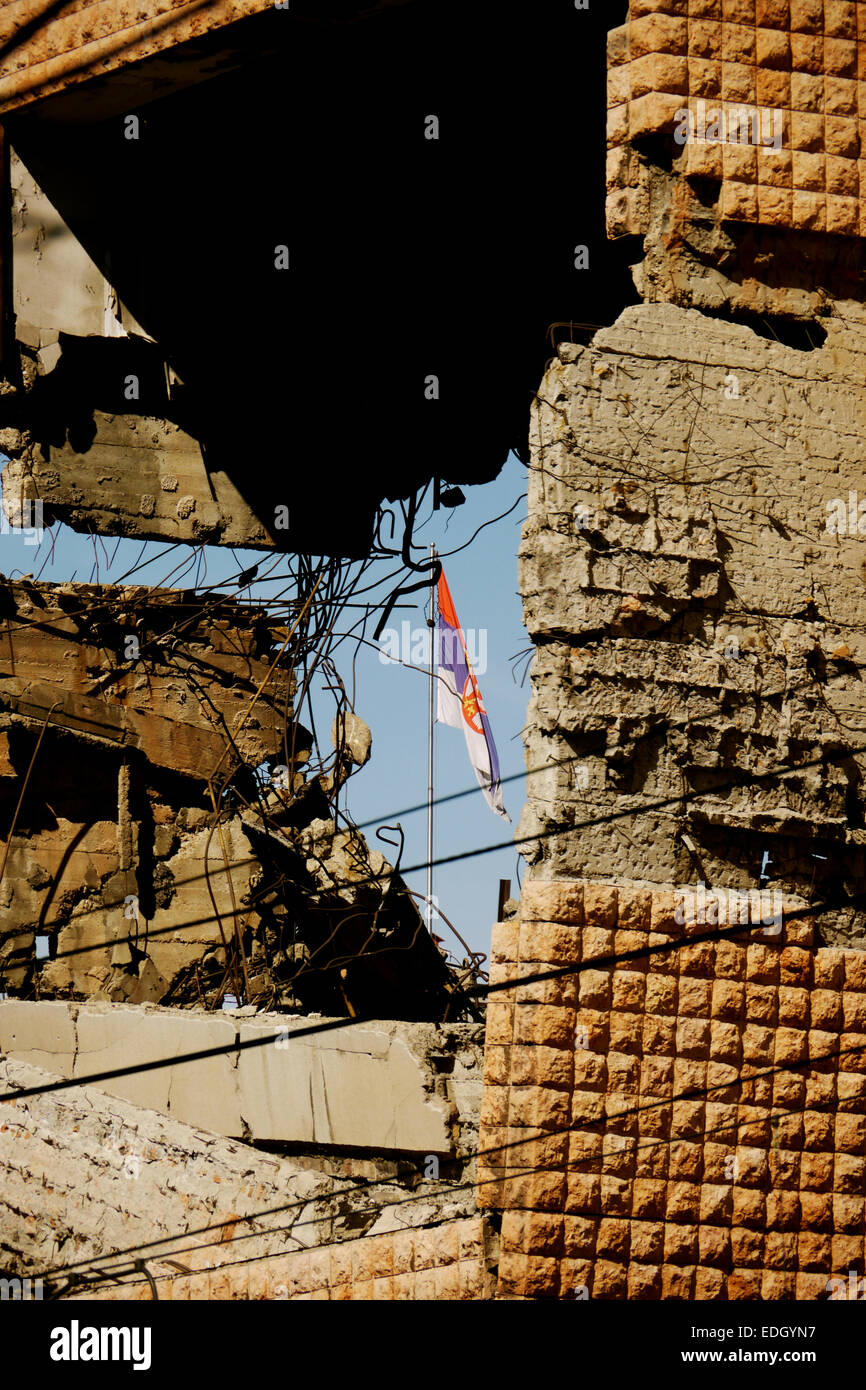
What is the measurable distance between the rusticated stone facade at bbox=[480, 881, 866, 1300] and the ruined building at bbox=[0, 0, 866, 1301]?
17mm

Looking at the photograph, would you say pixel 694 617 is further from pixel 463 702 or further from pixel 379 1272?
pixel 463 702

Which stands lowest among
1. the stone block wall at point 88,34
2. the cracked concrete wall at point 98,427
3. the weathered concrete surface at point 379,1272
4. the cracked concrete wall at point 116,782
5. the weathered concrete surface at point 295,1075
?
the weathered concrete surface at point 379,1272

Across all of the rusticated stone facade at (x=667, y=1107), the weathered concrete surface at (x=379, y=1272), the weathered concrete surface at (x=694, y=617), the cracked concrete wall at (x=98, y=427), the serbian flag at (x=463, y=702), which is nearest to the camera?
the rusticated stone facade at (x=667, y=1107)

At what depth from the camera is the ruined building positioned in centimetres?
625

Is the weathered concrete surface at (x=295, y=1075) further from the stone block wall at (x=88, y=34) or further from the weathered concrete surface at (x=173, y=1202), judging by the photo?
the stone block wall at (x=88, y=34)

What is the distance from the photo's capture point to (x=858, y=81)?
7.24 metres

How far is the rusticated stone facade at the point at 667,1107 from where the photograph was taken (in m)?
6.07

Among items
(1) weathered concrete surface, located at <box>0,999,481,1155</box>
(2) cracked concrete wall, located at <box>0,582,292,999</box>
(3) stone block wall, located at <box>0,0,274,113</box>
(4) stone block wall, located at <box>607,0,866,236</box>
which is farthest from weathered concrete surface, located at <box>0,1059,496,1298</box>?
(3) stone block wall, located at <box>0,0,274,113</box>

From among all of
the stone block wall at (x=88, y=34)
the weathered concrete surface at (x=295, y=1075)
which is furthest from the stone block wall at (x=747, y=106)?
the weathered concrete surface at (x=295, y=1075)

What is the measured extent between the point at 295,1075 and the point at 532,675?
3596 millimetres

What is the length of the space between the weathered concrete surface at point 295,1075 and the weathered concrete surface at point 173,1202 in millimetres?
333

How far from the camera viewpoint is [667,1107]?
618 centimetres

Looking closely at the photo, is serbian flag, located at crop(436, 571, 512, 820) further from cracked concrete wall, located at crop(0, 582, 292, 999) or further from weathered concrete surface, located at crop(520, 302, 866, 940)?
weathered concrete surface, located at crop(520, 302, 866, 940)

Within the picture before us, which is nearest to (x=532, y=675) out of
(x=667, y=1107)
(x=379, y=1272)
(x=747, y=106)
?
(x=667, y=1107)
